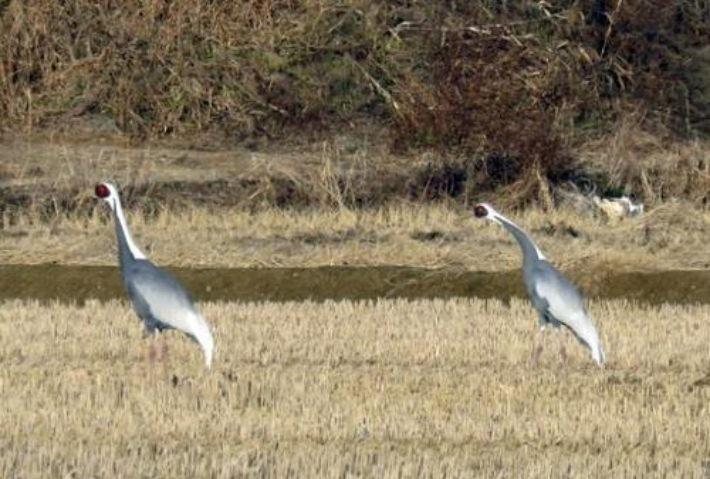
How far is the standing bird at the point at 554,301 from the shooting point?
11328 millimetres

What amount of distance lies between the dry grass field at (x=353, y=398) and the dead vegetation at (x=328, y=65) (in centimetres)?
821

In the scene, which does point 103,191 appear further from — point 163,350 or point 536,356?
point 536,356

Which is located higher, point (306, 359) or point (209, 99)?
point (306, 359)

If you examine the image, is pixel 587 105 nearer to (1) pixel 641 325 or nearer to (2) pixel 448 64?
(2) pixel 448 64

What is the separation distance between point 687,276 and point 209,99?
8.36 m

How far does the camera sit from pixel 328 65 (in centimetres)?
2366

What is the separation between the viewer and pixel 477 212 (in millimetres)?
12117

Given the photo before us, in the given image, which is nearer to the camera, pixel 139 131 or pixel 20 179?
pixel 20 179

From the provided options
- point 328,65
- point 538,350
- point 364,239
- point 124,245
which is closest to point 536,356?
point 538,350

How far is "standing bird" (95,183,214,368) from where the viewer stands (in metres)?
10.9

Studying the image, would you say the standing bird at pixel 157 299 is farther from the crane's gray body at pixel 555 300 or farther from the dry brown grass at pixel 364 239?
the dry brown grass at pixel 364 239

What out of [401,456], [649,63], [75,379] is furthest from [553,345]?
[649,63]

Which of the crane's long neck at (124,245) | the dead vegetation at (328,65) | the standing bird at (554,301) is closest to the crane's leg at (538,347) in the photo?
the standing bird at (554,301)

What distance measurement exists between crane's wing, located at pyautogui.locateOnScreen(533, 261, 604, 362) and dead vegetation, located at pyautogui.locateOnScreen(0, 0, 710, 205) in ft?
30.3
